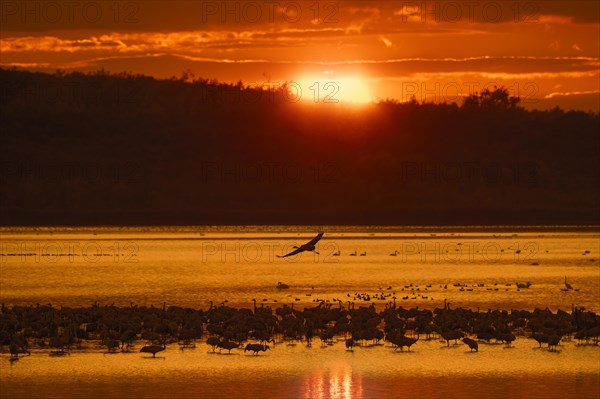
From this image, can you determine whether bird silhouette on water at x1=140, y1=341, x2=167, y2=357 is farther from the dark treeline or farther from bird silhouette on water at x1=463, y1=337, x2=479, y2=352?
the dark treeline

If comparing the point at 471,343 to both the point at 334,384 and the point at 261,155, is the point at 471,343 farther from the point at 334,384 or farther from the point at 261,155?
the point at 261,155

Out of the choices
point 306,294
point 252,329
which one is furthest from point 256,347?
point 306,294

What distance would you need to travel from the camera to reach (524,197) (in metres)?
166

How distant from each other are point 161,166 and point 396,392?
138816 millimetres

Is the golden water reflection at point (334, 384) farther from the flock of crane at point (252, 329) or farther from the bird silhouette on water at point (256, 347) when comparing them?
the flock of crane at point (252, 329)

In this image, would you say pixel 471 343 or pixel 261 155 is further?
pixel 261 155

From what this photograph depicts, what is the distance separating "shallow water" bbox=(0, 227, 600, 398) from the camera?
1141 inches

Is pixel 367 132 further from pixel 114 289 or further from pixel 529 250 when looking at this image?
pixel 114 289

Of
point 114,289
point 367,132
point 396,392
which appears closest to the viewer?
point 396,392

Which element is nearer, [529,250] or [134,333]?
[134,333]

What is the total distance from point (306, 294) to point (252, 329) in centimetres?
2003

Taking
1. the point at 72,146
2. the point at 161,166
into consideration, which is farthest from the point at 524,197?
the point at 72,146

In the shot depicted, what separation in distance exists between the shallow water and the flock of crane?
0.41 metres

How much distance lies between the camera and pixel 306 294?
53.9m
